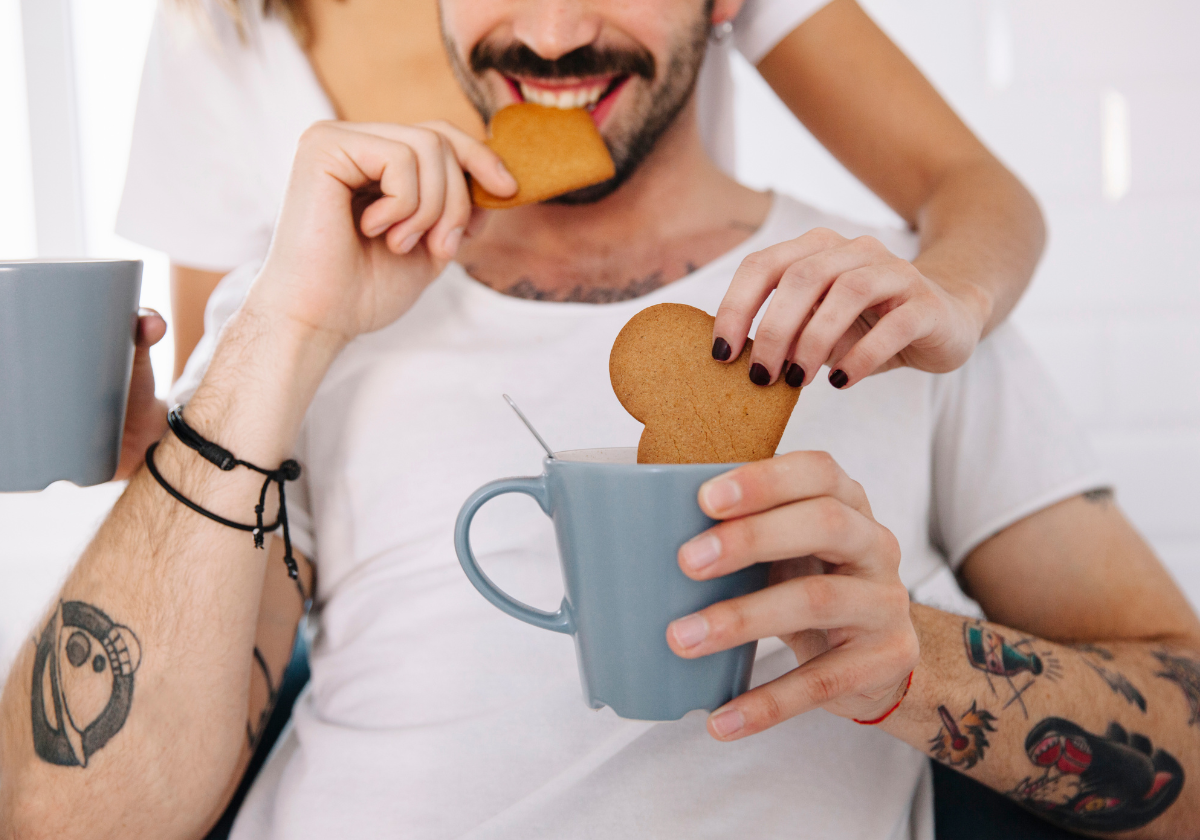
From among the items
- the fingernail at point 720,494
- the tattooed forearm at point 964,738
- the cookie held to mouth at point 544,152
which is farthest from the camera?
the cookie held to mouth at point 544,152

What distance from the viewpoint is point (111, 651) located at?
74 centimetres

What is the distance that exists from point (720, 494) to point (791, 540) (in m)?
0.06

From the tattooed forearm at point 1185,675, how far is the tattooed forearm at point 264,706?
0.80 m

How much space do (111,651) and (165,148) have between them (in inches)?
35.9

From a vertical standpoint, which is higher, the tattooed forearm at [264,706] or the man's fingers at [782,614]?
the man's fingers at [782,614]

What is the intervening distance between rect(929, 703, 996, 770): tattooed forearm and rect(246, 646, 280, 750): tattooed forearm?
1.97 ft

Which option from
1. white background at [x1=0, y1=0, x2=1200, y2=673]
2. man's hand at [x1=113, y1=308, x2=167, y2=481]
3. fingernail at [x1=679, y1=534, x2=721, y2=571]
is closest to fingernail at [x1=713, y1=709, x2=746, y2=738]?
fingernail at [x1=679, y1=534, x2=721, y2=571]

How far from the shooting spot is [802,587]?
48 centimetres

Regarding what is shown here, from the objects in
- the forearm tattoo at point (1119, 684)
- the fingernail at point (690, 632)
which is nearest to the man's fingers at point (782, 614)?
the fingernail at point (690, 632)

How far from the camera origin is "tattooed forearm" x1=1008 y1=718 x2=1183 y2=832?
0.71 m

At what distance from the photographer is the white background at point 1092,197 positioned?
1.86 m

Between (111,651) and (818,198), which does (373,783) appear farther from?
(818,198)

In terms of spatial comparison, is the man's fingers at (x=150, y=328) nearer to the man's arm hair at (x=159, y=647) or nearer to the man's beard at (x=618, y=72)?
the man's arm hair at (x=159, y=647)

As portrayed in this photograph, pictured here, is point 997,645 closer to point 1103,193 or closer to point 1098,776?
point 1098,776
